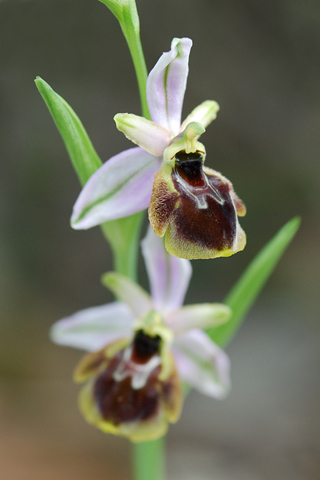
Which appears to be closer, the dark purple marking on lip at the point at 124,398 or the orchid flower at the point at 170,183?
the orchid flower at the point at 170,183

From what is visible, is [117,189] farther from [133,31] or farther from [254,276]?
[254,276]

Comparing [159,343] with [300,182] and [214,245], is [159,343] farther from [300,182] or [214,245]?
[300,182]

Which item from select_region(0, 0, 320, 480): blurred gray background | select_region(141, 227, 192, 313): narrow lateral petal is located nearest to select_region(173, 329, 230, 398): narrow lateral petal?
select_region(141, 227, 192, 313): narrow lateral petal

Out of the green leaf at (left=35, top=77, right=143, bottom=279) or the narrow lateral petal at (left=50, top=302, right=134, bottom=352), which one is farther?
the narrow lateral petal at (left=50, top=302, right=134, bottom=352)

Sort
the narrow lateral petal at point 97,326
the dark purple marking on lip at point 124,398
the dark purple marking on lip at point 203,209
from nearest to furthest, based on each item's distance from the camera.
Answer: the dark purple marking on lip at point 203,209
the dark purple marking on lip at point 124,398
the narrow lateral petal at point 97,326

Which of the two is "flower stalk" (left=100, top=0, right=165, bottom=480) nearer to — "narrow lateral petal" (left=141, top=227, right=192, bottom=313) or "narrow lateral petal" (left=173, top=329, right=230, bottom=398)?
"narrow lateral petal" (left=141, top=227, right=192, bottom=313)

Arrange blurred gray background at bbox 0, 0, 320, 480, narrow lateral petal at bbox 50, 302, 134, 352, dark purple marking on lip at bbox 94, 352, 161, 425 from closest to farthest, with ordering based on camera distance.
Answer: dark purple marking on lip at bbox 94, 352, 161, 425
narrow lateral petal at bbox 50, 302, 134, 352
blurred gray background at bbox 0, 0, 320, 480

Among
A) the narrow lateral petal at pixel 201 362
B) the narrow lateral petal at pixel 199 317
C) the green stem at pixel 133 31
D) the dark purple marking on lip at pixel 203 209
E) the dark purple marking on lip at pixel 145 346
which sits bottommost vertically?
the narrow lateral petal at pixel 201 362

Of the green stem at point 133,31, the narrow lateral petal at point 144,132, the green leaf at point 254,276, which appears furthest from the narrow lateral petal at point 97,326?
the green stem at point 133,31

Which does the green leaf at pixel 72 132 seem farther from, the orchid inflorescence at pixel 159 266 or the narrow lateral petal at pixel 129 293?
the narrow lateral petal at pixel 129 293
